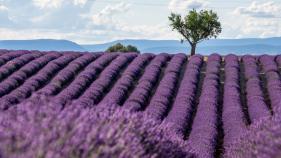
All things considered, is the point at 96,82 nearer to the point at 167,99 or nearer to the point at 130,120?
the point at 167,99

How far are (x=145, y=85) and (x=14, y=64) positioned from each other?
8.55 metres

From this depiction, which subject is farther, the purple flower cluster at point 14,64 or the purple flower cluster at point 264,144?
the purple flower cluster at point 14,64

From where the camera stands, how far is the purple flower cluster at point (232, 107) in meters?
18.7

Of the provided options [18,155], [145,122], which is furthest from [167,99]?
[18,155]

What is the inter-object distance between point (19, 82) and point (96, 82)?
3644 mm

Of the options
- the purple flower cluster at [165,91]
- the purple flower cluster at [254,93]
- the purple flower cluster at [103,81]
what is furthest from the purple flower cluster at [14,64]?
the purple flower cluster at [254,93]

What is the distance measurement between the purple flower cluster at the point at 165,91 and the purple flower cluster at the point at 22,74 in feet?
21.0

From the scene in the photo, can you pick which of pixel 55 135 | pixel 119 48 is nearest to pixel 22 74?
pixel 55 135

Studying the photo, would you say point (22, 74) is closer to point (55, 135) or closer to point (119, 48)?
point (55, 135)

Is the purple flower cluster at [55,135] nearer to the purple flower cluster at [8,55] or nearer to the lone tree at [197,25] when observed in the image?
the purple flower cluster at [8,55]

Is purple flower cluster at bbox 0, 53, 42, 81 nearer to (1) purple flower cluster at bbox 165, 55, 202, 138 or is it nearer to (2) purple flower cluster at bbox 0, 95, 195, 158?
(1) purple flower cluster at bbox 165, 55, 202, 138

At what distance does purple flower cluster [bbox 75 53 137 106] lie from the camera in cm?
2361

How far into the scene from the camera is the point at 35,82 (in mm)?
27312

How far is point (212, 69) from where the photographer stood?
32.3 m
